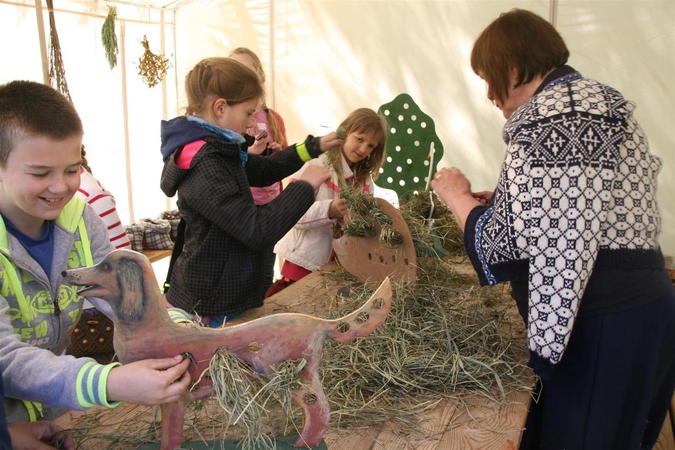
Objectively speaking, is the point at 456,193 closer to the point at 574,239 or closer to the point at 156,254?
the point at 574,239

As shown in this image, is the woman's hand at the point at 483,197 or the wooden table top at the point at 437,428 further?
the woman's hand at the point at 483,197

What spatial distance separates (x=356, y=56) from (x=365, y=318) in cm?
335

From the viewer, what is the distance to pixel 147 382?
1047 millimetres

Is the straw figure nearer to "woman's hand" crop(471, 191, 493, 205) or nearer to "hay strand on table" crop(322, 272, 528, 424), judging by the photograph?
"hay strand on table" crop(322, 272, 528, 424)

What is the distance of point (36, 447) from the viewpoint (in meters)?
1.15

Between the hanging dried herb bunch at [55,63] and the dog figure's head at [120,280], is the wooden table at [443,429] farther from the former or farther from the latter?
the hanging dried herb bunch at [55,63]

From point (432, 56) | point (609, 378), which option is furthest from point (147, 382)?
point (432, 56)

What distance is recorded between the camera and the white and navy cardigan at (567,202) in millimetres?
1407

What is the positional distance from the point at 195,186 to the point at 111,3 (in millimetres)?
3843

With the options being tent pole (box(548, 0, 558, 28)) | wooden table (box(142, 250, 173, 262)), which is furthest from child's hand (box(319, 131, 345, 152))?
wooden table (box(142, 250, 173, 262))

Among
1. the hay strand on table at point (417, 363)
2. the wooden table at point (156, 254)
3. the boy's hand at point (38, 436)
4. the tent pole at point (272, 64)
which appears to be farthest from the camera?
the wooden table at point (156, 254)

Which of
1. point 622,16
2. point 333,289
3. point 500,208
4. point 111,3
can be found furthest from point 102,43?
point 500,208

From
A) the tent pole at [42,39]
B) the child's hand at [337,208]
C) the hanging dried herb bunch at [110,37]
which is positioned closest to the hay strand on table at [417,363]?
the child's hand at [337,208]

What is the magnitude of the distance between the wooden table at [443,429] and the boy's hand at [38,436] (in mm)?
62
